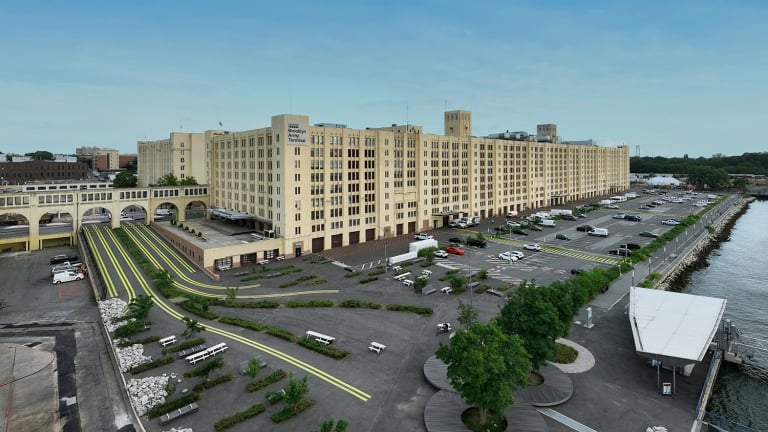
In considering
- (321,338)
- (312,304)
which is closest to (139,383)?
(321,338)

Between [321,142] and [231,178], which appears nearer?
[321,142]

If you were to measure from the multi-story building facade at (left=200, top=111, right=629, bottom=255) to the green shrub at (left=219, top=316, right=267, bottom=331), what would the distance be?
31.0 meters

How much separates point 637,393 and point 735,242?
9719 cm

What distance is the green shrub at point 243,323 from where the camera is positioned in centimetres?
4670

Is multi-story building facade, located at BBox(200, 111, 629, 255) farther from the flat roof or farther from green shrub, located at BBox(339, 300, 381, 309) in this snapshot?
the flat roof

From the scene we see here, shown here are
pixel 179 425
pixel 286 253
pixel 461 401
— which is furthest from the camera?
pixel 286 253

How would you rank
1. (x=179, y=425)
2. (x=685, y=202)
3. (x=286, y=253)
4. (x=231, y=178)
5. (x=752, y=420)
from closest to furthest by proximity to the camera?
1. (x=179, y=425)
2. (x=752, y=420)
3. (x=286, y=253)
4. (x=231, y=178)
5. (x=685, y=202)

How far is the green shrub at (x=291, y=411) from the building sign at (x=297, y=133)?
54822mm

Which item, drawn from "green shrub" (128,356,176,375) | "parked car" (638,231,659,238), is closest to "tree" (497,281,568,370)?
"green shrub" (128,356,176,375)

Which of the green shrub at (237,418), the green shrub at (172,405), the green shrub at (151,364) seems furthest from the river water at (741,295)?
the green shrub at (151,364)

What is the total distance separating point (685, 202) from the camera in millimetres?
171125

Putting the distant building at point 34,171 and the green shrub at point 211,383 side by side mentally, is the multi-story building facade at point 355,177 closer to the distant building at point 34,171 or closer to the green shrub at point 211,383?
the green shrub at point 211,383

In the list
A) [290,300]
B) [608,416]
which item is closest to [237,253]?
[290,300]

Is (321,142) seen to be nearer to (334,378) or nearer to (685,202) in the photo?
(334,378)
